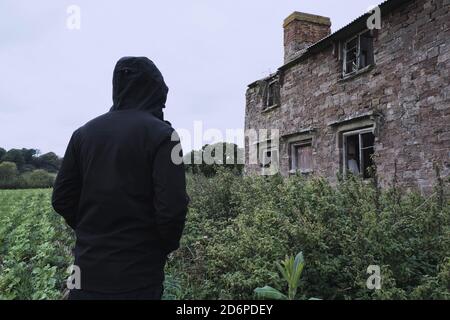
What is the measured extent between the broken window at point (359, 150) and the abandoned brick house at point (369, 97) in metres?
0.03

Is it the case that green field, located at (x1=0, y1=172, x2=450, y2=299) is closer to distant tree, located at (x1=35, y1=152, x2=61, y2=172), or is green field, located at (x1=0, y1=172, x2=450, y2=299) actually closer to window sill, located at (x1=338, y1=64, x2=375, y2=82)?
window sill, located at (x1=338, y1=64, x2=375, y2=82)

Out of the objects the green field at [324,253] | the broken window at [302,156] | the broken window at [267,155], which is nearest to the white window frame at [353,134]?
the broken window at [302,156]

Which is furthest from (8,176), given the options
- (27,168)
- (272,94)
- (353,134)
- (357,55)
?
(357,55)

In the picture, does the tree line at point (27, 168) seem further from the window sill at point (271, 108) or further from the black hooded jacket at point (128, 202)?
the black hooded jacket at point (128, 202)

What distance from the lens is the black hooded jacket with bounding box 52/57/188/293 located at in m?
2.11

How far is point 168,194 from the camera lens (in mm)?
2100

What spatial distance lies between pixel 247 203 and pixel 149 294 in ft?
13.9

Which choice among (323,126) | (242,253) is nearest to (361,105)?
(323,126)

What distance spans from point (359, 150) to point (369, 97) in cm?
147

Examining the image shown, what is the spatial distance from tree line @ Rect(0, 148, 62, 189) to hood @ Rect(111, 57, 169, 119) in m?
50.4

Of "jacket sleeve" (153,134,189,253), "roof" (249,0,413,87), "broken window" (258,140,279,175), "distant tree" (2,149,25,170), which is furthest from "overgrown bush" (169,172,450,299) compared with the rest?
"distant tree" (2,149,25,170)

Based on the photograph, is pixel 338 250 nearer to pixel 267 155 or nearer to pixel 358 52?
pixel 358 52

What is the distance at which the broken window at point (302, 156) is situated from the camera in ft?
39.2

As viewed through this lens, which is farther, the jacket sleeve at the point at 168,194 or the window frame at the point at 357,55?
the window frame at the point at 357,55
